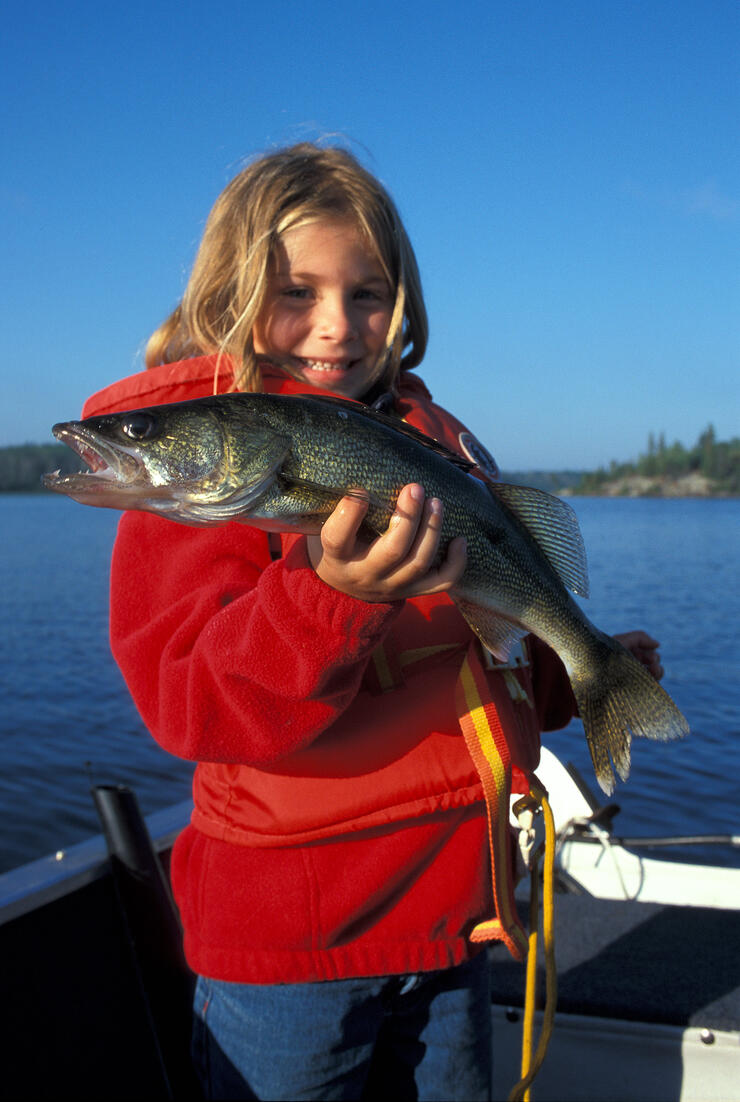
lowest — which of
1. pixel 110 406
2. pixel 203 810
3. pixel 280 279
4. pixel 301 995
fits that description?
pixel 301 995

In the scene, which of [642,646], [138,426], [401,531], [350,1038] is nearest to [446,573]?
[401,531]

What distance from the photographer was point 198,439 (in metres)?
1.90

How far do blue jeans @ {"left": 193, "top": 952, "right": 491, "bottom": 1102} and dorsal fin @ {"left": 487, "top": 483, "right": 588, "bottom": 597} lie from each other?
45.5 inches

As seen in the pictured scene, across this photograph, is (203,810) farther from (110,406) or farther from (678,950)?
(678,950)

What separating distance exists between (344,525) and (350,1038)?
1.40 m

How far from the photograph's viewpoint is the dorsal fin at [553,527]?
7.80ft

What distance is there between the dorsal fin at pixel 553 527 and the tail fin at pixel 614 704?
192 mm

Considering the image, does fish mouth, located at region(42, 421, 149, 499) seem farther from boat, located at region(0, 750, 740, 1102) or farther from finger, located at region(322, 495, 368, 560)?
boat, located at region(0, 750, 740, 1102)

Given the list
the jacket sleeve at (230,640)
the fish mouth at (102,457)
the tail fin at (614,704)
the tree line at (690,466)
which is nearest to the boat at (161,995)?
the jacket sleeve at (230,640)

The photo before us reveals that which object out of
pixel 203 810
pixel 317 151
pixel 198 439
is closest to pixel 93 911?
pixel 203 810

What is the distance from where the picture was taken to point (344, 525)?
5.78ft

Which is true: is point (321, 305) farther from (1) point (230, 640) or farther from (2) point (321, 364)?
(1) point (230, 640)

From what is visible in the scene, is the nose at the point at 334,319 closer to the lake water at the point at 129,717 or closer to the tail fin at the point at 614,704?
the tail fin at the point at 614,704

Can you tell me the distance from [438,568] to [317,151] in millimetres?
1733
